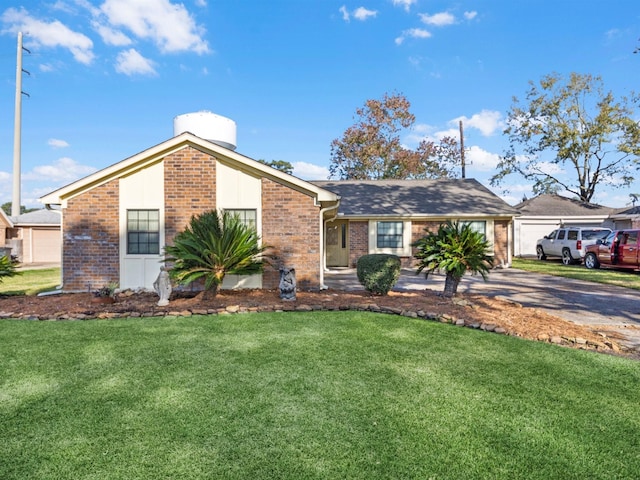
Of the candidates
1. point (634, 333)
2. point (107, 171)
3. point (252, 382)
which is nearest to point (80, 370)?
point (252, 382)

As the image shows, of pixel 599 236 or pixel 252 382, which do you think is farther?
pixel 599 236

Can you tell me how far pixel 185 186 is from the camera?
9.78 meters

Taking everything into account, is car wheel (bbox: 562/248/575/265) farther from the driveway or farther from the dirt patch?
the dirt patch

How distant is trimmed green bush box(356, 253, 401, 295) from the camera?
8.52 metres

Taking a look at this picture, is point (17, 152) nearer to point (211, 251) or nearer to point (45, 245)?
point (45, 245)

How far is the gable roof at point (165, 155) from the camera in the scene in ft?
31.0

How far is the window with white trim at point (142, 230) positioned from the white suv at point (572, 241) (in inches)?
708

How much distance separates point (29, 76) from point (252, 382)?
107 ft

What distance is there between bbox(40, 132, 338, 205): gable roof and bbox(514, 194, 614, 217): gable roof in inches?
763

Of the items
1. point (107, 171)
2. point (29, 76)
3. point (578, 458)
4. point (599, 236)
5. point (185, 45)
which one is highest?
point (29, 76)

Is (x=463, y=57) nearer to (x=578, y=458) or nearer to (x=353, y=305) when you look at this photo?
(x=353, y=305)

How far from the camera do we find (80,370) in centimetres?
429

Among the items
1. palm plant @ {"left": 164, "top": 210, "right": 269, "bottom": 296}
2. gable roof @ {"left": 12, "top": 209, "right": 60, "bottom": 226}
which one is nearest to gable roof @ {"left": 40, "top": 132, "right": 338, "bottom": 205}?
palm plant @ {"left": 164, "top": 210, "right": 269, "bottom": 296}

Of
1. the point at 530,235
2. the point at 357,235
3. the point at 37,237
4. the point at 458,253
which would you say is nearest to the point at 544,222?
the point at 530,235
